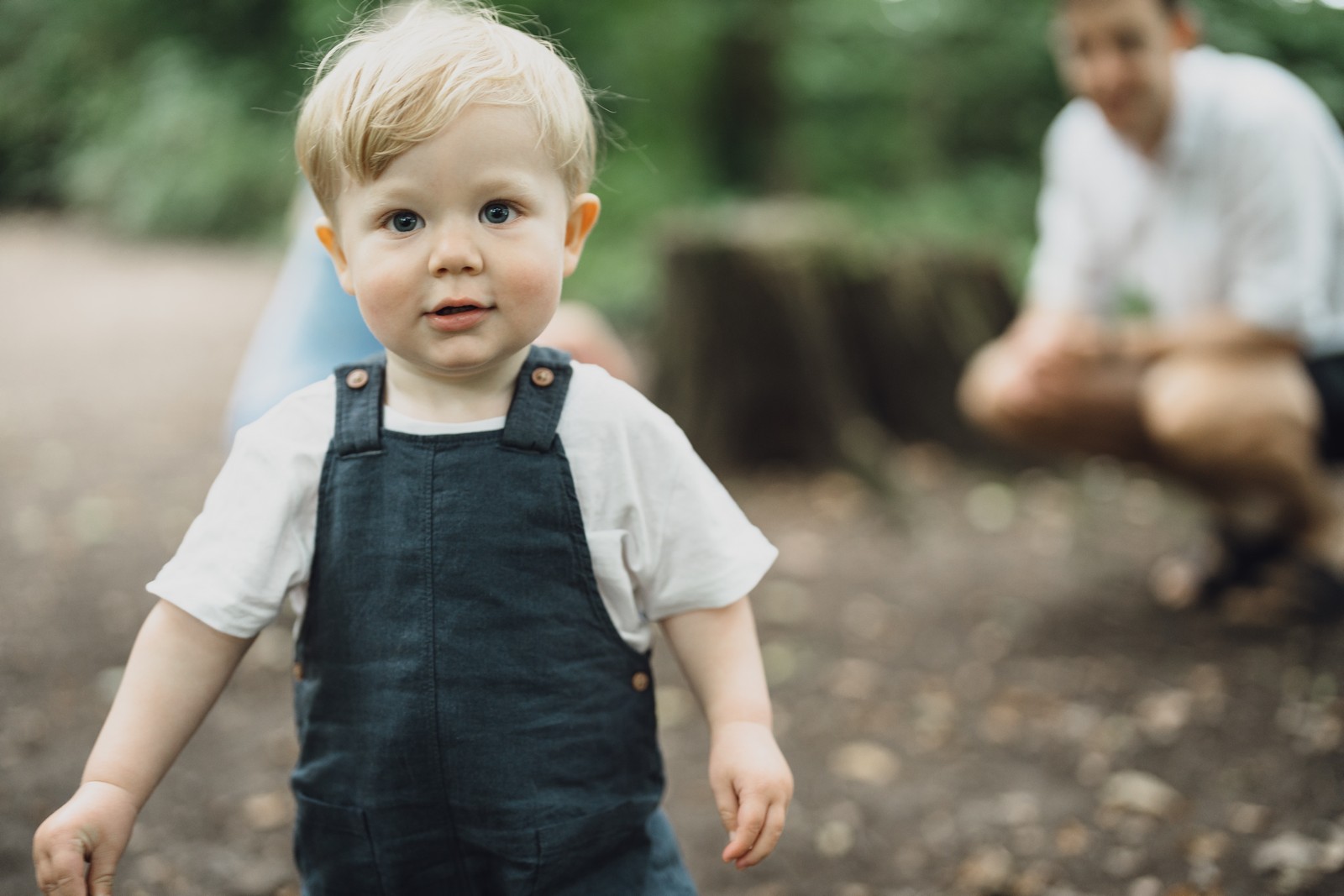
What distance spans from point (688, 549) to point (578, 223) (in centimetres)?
47

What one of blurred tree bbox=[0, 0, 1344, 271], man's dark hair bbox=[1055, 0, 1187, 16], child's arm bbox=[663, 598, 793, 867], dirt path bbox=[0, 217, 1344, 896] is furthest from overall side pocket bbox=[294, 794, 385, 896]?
blurred tree bbox=[0, 0, 1344, 271]

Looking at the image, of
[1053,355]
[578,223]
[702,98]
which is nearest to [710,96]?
[702,98]

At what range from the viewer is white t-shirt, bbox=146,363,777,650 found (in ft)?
4.66

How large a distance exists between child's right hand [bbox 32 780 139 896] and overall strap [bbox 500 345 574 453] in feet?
2.09

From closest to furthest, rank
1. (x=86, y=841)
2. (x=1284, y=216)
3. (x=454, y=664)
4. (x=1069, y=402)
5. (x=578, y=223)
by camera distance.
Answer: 1. (x=86, y=841)
2. (x=454, y=664)
3. (x=578, y=223)
4. (x=1284, y=216)
5. (x=1069, y=402)

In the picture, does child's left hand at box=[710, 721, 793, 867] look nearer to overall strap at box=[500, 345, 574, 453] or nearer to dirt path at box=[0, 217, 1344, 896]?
overall strap at box=[500, 345, 574, 453]

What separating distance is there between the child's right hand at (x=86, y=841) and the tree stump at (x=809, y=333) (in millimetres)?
3929

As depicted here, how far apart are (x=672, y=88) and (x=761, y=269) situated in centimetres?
507

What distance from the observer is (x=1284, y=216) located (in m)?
3.20

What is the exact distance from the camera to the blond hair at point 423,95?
1338mm

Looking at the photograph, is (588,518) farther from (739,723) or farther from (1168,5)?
(1168,5)

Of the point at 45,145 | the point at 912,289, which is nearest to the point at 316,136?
the point at 912,289

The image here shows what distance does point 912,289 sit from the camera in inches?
218

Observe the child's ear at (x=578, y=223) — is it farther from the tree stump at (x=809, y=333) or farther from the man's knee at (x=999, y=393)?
the tree stump at (x=809, y=333)
